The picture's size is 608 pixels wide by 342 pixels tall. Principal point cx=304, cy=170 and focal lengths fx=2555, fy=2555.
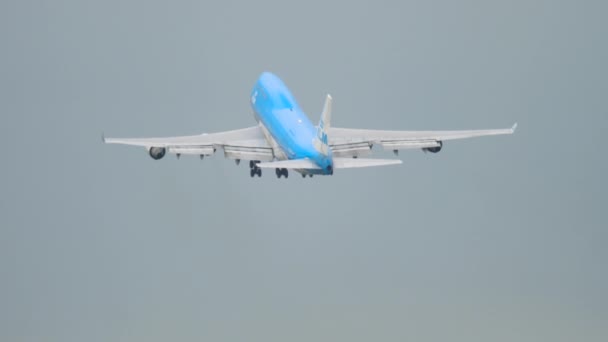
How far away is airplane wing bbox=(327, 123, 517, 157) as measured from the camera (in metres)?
191

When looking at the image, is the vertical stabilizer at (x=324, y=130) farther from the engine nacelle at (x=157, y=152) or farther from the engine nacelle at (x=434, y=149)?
the engine nacelle at (x=157, y=152)

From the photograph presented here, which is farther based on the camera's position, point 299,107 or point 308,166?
point 299,107

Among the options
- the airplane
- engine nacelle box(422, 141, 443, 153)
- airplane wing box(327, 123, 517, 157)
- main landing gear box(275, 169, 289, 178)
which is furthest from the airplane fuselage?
engine nacelle box(422, 141, 443, 153)

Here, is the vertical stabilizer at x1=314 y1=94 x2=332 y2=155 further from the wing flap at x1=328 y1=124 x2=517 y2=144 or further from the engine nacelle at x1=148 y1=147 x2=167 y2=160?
the engine nacelle at x1=148 y1=147 x2=167 y2=160

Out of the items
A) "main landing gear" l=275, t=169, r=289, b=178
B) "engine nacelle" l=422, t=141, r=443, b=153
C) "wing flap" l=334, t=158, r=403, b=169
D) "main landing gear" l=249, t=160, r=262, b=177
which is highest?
"engine nacelle" l=422, t=141, r=443, b=153

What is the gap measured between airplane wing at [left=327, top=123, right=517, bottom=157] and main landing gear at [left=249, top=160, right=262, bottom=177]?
5957 mm

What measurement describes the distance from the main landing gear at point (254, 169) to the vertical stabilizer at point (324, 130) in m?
8.79

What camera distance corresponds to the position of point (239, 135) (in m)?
200

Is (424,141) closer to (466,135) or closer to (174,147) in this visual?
(466,135)

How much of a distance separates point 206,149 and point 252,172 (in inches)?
187

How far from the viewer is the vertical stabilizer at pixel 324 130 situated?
184 m

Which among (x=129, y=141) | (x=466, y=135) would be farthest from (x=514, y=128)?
(x=129, y=141)

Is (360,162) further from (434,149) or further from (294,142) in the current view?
(434,149)

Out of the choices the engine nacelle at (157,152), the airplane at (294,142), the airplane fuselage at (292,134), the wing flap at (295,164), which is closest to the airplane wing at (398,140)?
the airplane at (294,142)
